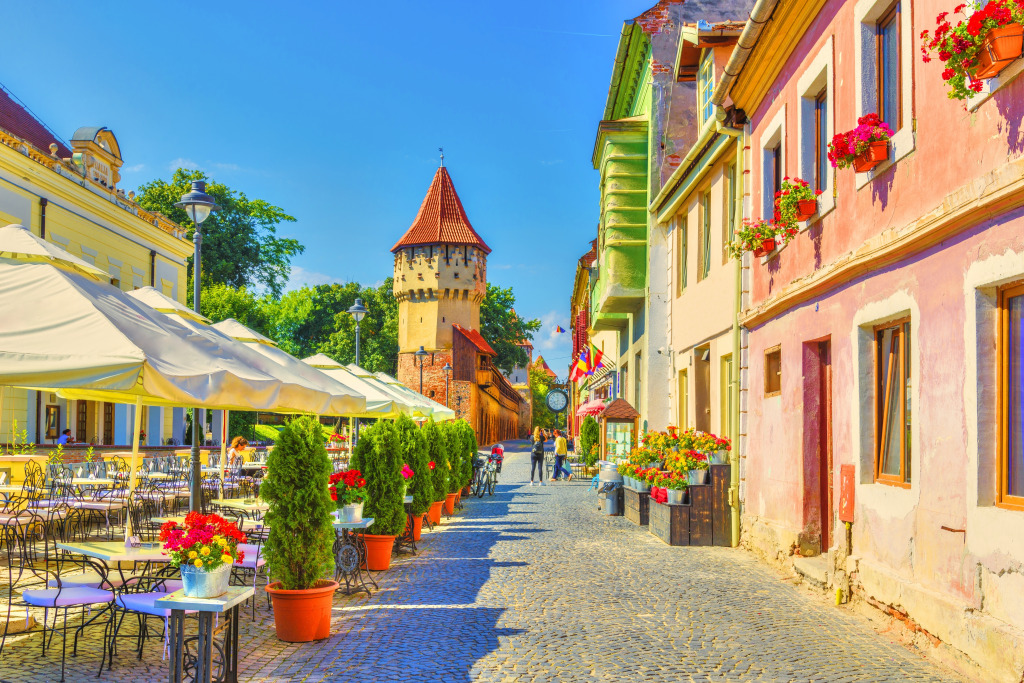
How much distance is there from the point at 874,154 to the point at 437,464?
9886 mm

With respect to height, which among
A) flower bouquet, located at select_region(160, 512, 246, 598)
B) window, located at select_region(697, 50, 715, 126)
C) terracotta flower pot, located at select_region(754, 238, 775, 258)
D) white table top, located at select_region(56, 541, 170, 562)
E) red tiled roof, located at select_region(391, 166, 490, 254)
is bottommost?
white table top, located at select_region(56, 541, 170, 562)

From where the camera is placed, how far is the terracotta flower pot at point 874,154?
7859 mm

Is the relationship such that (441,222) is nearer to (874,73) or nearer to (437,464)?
(437,464)

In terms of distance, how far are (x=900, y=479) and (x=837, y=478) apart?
4.31 ft

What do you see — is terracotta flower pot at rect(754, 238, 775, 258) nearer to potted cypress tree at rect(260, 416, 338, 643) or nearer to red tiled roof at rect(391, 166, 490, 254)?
potted cypress tree at rect(260, 416, 338, 643)

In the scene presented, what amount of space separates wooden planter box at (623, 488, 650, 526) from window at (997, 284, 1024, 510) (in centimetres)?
985

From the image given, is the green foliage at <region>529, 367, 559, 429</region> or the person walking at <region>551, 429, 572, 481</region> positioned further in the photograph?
the green foliage at <region>529, 367, 559, 429</region>

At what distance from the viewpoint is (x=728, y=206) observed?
558 inches

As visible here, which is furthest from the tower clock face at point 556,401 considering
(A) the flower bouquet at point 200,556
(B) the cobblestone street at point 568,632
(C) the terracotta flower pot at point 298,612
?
(A) the flower bouquet at point 200,556

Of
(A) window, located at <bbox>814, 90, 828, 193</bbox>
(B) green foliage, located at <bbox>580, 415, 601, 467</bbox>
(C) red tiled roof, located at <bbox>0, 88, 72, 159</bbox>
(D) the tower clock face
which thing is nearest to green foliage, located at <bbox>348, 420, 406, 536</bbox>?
(A) window, located at <bbox>814, 90, 828, 193</bbox>

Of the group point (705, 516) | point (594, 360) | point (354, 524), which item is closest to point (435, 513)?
point (705, 516)

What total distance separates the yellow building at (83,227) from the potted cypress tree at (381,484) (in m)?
15.4

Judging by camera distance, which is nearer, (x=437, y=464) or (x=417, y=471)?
(x=417, y=471)

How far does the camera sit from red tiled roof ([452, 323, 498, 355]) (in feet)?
209
